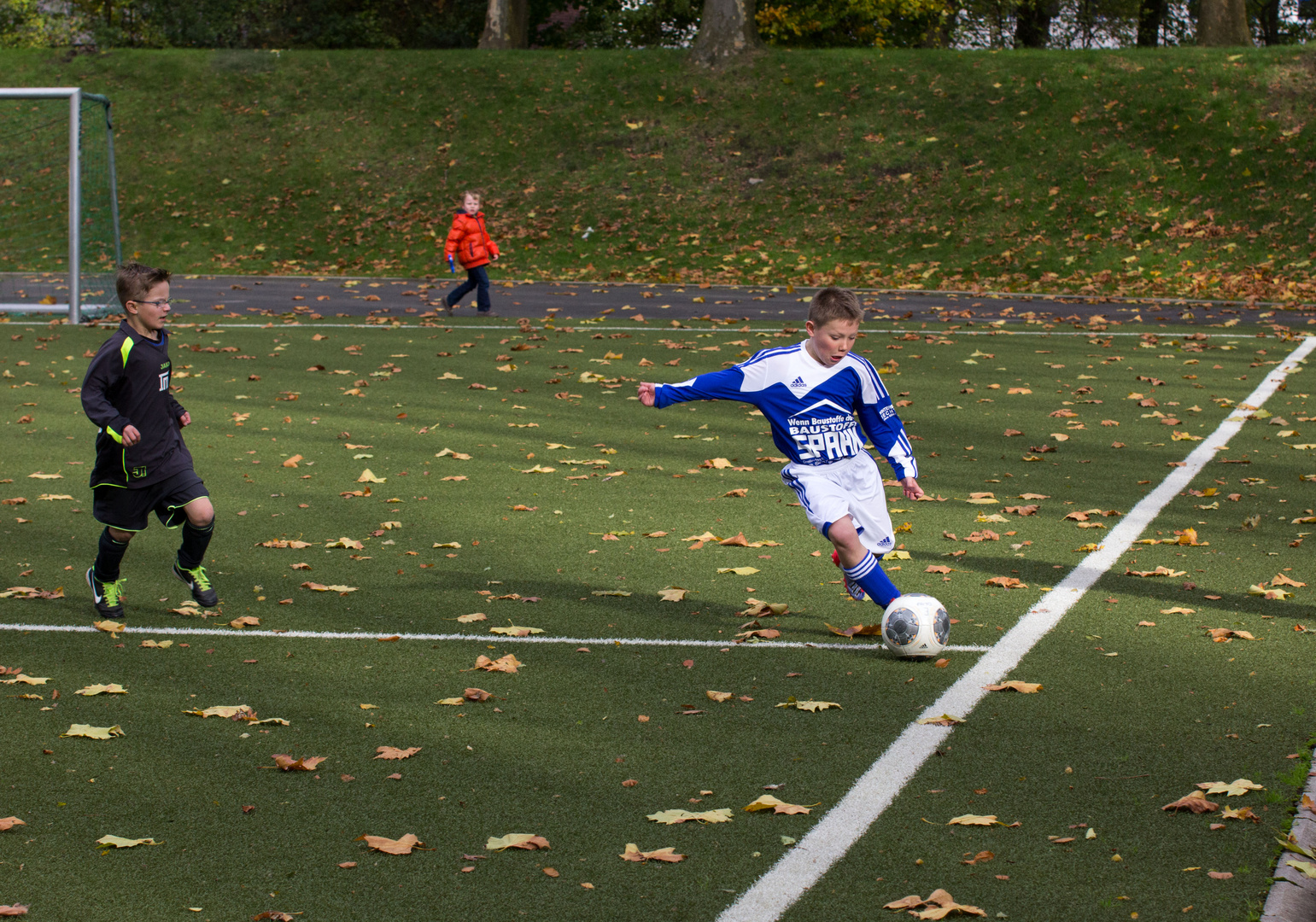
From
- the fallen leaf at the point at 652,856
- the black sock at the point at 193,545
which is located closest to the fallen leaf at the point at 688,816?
the fallen leaf at the point at 652,856

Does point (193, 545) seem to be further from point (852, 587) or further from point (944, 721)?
point (944, 721)

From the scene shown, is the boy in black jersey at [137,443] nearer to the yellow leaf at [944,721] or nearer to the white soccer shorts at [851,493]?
the white soccer shorts at [851,493]

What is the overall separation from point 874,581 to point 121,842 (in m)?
3.31

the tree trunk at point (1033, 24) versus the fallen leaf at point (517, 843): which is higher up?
the tree trunk at point (1033, 24)

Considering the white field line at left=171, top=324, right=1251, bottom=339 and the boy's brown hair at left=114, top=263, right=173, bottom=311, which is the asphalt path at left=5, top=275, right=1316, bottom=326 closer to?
the white field line at left=171, top=324, right=1251, bottom=339

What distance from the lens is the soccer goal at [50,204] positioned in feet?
71.6

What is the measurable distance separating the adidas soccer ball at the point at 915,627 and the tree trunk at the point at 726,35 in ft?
93.2

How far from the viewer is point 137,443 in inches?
248

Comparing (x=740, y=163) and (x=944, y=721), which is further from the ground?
(x=740, y=163)

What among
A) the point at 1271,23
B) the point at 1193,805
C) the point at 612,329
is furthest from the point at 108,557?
the point at 1271,23

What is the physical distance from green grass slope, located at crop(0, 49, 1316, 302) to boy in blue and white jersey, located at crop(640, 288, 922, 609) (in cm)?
1724

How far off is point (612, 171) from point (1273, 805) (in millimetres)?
26557

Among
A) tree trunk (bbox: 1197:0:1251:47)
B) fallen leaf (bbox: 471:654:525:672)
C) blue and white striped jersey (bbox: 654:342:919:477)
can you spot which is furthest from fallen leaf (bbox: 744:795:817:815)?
tree trunk (bbox: 1197:0:1251:47)

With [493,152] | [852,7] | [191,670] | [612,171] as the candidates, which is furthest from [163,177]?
[191,670]
